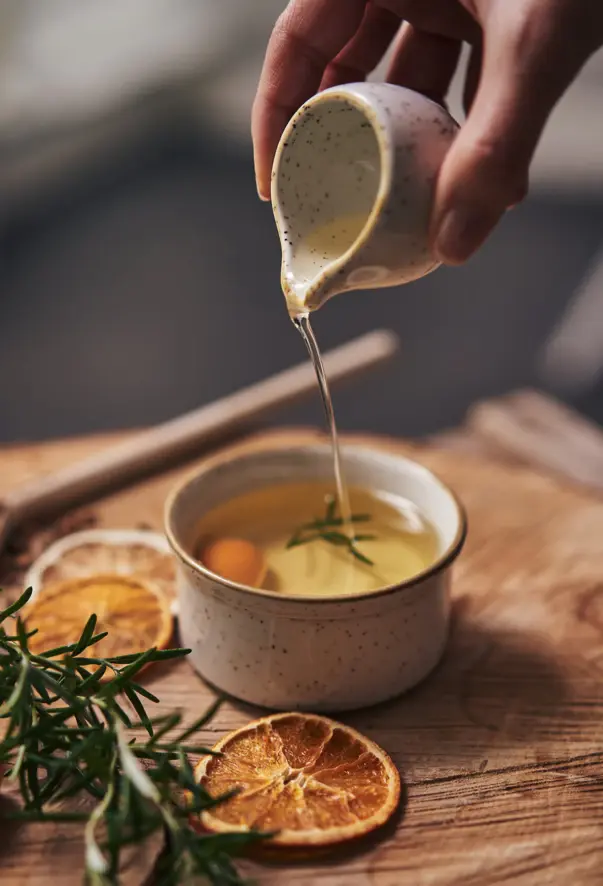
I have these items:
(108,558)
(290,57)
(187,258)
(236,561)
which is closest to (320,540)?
(236,561)

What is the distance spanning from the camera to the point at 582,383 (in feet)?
11.7

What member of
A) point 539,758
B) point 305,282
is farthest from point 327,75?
point 539,758

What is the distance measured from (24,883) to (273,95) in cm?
102

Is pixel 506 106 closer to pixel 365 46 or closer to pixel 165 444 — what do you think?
pixel 365 46

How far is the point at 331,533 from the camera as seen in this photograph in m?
1.48

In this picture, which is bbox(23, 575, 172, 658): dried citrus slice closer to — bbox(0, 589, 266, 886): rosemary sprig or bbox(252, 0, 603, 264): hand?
bbox(0, 589, 266, 886): rosemary sprig

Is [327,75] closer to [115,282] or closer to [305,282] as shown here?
[305,282]

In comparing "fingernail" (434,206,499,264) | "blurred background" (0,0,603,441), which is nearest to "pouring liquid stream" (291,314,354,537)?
"fingernail" (434,206,499,264)

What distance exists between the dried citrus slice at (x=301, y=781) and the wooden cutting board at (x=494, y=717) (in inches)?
1.5

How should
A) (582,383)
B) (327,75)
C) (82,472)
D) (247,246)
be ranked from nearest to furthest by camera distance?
1. (327,75)
2. (82,472)
3. (582,383)
4. (247,246)

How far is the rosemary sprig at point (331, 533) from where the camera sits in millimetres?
1473

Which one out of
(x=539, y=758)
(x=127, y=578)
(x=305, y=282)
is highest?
(x=305, y=282)

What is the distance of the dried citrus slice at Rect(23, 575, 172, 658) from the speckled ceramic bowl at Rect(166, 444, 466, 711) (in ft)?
0.23

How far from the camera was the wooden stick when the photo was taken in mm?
1694
